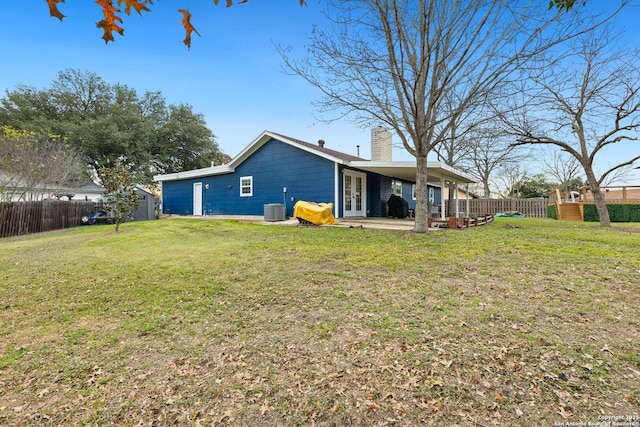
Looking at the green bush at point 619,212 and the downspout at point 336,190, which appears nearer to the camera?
the downspout at point 336,190

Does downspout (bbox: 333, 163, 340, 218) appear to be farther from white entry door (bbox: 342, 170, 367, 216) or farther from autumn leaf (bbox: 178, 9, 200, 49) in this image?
autumn leaf (bbox: 178, 9, 200, 49)

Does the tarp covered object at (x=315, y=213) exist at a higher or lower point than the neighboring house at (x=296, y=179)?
lower

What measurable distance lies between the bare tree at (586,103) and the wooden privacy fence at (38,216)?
1854 cm

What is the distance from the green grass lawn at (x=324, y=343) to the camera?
6.38ft

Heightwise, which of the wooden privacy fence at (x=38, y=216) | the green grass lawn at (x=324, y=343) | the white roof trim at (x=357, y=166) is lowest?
the green grass lawn at (x=324, y=343)

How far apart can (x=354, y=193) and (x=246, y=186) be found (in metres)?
5.66

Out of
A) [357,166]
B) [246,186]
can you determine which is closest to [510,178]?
[357,166]

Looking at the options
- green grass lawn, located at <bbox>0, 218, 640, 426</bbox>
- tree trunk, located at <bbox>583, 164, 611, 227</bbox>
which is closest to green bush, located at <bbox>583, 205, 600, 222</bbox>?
tree trunk, located at <bbox>583, 164, 611, 227</bbox>

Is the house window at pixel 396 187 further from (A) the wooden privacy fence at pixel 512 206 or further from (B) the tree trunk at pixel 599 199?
(B) the tree trunk at pixel 599 199

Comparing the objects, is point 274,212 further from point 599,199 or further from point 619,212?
point 619,212

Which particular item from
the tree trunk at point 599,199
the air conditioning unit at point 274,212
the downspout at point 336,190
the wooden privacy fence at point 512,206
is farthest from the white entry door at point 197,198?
the wooden privacy fence at point 512,206

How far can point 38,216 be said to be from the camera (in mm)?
12844

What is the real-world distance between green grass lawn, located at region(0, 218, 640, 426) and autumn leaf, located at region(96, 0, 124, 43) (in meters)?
2.62

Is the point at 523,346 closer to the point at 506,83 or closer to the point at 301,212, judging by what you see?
the point at 506,83
